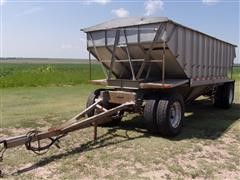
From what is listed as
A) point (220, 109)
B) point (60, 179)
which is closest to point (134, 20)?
point (60, 179)

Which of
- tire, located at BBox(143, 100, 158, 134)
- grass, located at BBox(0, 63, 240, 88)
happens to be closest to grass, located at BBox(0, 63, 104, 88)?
grass, located at BBox(0, 63, 240, 88)

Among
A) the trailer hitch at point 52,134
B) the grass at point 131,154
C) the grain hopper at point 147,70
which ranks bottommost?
the grass at point 131,154

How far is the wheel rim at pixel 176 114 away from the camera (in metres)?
8.34

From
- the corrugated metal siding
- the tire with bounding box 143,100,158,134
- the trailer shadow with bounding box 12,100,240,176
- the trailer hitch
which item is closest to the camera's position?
the trailer hitch

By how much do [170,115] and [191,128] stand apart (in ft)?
4.03

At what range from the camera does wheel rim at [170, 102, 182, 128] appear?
8.34 meters

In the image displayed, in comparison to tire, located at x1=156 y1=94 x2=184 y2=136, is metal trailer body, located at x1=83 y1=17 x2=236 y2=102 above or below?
above

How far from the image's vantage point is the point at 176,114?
8.49 metres

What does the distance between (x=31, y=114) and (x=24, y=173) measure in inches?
219

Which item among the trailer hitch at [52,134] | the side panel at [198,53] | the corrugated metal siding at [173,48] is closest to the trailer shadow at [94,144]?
the trailer hitch at [52,134]

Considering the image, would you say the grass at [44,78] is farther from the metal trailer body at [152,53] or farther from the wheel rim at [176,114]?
the wheel rim at [176,114]

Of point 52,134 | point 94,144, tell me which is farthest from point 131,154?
point 52,134

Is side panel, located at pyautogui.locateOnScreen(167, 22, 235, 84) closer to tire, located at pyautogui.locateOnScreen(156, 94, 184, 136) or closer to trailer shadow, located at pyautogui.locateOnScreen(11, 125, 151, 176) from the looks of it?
tire, located at pyautogui.locateOnScreen(156, 94, 184, 136)

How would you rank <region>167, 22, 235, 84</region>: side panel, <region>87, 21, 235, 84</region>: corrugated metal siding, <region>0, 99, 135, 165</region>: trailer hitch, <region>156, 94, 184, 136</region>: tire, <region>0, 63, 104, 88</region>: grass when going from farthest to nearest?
1. <region>0, 63, 104, 88</region>: grass
2. <region>167, 22, 235, 84</region>: side panel
3. <region>87, 21, 235, 84</region>: corrugated metal siding
4. <region>156, 94, 184, 136</region>: tire
5. <region>0, 99, 135, 165</region>: trailer hitch
